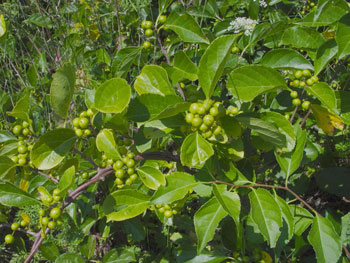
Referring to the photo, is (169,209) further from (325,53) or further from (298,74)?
(325,53)

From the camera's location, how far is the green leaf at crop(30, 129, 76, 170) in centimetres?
112

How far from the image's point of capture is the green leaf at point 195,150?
1.01 m

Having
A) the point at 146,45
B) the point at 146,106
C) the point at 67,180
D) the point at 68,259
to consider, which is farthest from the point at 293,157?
the point at 68,259

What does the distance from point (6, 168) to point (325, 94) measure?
1.21 meters

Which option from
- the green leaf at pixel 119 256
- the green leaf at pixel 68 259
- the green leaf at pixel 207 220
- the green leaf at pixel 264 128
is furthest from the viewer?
the green leaf at pixel 119 256

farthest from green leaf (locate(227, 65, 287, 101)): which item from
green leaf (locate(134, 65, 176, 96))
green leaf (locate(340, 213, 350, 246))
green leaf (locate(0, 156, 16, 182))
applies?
green leaf (locate(340, 213, 350, 246))

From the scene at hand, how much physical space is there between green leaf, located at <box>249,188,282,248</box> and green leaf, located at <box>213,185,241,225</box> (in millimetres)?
60

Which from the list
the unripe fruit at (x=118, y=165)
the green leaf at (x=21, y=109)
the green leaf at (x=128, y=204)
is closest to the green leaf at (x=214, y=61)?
the unripe fruit at (x=118, y=165)

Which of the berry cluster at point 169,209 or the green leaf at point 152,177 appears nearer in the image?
the green leaf at point 152,177

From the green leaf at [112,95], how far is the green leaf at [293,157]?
0.68 meters

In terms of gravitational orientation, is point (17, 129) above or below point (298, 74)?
below

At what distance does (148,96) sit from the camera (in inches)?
39.9

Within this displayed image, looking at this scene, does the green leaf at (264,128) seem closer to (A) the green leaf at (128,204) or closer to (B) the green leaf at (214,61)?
(B) the green leaf at (214,61)

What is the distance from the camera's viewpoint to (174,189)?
119 centimetres
